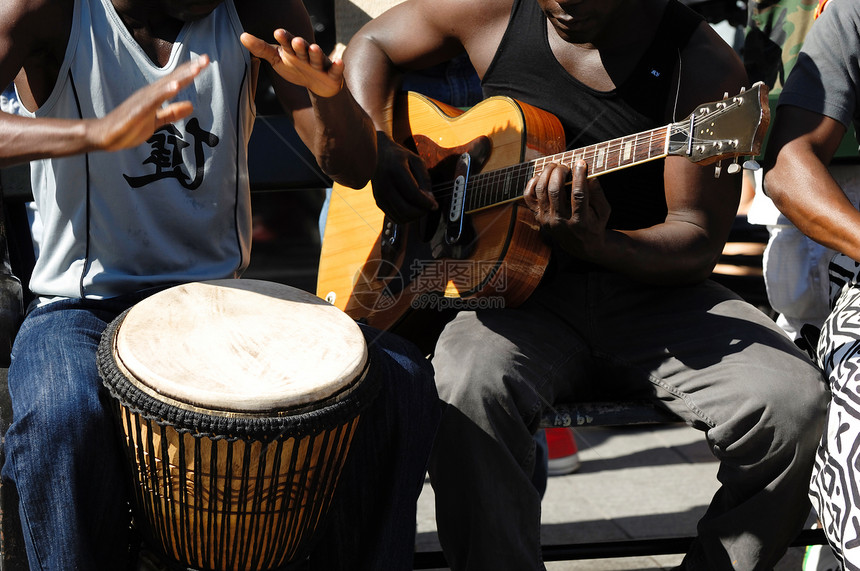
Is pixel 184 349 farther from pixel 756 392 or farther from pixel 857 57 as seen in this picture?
pixel 857 57

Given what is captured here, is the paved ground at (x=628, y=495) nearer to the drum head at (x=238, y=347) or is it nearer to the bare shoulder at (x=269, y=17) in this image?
the drum head at (x=238, y=347)

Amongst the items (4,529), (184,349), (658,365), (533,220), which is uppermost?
(533,220)

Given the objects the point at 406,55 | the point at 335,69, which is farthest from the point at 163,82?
the point at 406,55

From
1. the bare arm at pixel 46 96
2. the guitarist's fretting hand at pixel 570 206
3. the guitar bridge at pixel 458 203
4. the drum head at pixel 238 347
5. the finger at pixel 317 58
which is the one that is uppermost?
the finger at pixel 317 58

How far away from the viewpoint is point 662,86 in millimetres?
2271

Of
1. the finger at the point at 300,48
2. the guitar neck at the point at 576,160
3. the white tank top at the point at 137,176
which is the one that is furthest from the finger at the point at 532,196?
the white tank top at the point at 137,176

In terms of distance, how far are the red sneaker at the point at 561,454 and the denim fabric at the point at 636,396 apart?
127 cm

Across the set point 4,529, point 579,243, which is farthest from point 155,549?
point 579,243

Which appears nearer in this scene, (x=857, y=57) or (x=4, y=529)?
(x=4, y=529)

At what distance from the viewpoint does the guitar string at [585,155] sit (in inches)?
78.7

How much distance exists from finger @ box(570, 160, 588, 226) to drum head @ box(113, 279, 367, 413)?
0.55 m

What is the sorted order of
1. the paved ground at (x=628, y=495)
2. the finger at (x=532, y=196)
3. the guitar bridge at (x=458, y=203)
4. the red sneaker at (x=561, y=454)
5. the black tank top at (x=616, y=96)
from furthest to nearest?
the red sneaker at (x=561, y=454) < the paved ground at (x=628, y=495) < the guitar bridge at (x=458, y=203) < the black tank top at (x=616, y=96) < the finger at (x=532, y=196)

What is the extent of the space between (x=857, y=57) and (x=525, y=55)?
805 mm

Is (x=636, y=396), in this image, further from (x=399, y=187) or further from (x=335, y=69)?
(x=335, y=69)
